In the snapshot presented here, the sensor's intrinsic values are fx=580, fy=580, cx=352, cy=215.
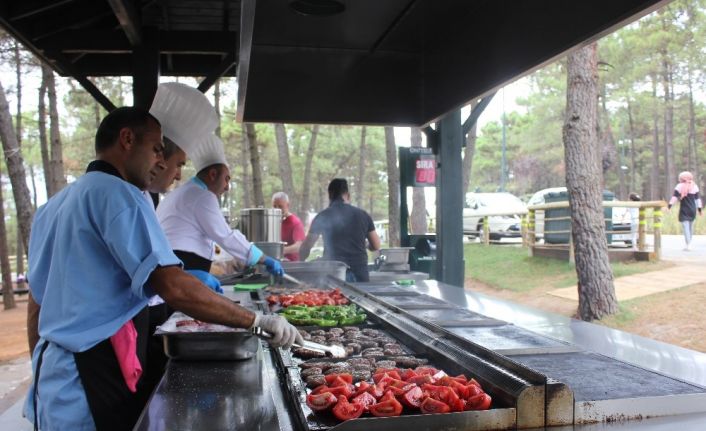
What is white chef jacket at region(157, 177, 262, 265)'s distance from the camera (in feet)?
14.0

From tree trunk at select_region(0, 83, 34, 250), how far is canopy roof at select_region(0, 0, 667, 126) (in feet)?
16.8

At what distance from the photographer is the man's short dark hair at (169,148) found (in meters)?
3.34

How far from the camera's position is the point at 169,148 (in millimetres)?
3359

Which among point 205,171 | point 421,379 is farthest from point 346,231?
point 421,379

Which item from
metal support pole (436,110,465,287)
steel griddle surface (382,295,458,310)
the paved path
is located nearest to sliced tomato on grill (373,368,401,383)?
steel griddle surface (382,295,458,310)

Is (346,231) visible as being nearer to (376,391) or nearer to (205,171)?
(205,171)

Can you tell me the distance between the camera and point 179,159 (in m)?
3.40

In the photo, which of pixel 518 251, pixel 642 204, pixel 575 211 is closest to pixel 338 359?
pixel 575 211

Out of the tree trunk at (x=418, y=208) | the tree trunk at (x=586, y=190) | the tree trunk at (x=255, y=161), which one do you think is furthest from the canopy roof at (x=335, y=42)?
the tree trunk at (x=418, y=208)

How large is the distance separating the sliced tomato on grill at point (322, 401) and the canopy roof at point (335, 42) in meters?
1.79

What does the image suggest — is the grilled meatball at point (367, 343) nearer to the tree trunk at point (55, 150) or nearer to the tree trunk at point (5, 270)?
the tree trunk at point (55, 150)

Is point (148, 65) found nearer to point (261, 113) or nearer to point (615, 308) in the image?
point (261, 113)

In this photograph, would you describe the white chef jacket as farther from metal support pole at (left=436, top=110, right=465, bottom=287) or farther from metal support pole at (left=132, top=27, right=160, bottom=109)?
metal support pole at (left=132, top=27, right=160, bottom=109)

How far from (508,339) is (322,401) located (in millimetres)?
1259
